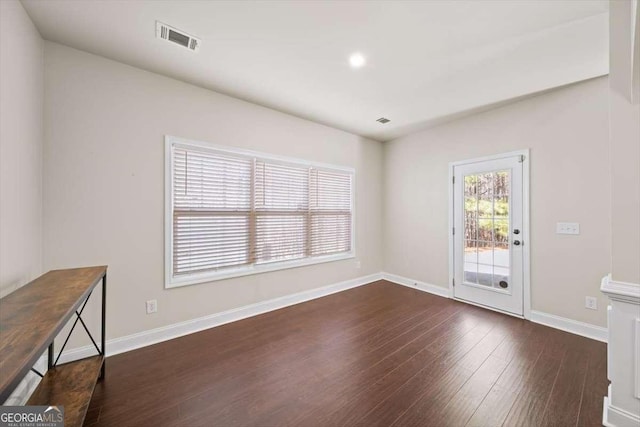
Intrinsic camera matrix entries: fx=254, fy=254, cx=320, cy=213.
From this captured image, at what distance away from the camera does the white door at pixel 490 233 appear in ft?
10.9

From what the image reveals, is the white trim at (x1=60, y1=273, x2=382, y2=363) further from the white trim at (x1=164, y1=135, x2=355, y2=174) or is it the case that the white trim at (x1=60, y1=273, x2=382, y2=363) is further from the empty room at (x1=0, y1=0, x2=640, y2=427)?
the white trim at (x1=164, y1=135, x2=355, y2=174)

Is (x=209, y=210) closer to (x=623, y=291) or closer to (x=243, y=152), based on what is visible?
(x=243, y=152)

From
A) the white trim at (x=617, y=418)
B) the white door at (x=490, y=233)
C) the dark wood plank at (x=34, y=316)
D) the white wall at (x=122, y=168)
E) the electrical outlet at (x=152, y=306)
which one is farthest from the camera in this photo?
the white door at (x=490, y=233)

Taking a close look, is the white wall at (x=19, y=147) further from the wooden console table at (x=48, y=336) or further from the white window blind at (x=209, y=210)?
the white window blind at (x=209, y=210)

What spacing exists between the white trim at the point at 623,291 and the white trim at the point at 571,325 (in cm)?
162

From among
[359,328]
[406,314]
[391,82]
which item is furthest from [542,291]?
[391,82]

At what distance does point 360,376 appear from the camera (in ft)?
6.94

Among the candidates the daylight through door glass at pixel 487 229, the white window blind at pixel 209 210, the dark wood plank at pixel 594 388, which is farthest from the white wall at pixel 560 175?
the white window blind at pixel 209 210

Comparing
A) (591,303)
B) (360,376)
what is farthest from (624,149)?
(360,376)

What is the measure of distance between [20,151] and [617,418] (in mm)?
4352

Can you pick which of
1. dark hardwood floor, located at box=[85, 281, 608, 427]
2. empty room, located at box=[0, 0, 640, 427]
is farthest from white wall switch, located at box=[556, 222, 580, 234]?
dark hardwood floor, located at box=[85, 281, 608, 427]

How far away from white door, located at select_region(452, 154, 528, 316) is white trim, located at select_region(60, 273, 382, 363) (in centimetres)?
210

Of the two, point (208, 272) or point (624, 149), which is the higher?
point (624, 149)

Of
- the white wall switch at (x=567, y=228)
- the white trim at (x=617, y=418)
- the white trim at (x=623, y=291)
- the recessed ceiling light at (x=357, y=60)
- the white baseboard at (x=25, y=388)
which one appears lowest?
the white trim at (x=617, y=418)
